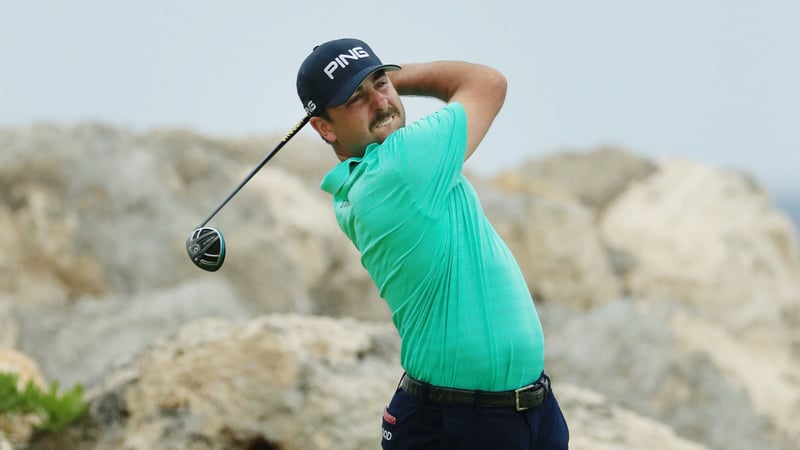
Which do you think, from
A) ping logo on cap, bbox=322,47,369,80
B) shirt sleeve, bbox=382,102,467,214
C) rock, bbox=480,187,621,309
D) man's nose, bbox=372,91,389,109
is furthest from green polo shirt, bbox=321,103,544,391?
rock, bbox=480,187,621,309

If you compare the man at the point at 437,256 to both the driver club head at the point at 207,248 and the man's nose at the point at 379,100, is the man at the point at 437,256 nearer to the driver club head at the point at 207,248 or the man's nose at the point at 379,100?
the man's nose at the point at 379,100

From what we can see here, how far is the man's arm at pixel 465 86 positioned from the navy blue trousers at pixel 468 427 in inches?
29.4

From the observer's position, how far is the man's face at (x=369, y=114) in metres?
3.30

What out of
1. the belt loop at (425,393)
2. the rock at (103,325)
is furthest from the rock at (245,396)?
the rock at (103,325)

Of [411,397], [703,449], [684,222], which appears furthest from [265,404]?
[684,222]

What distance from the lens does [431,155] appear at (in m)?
3.16

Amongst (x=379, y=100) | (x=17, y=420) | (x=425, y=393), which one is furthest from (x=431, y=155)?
(x=17, y=420)

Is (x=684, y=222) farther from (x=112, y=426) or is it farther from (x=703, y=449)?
(x=112, y=426)

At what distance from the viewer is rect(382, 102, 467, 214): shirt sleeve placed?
315 centimetres

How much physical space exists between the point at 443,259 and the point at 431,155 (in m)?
0.30

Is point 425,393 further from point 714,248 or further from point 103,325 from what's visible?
point 714,248

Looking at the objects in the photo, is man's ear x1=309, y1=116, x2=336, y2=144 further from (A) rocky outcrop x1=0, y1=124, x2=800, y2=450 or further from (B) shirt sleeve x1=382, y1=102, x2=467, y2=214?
(A) rocky outcrop x1=0, y1=124, x2=800, y2=450

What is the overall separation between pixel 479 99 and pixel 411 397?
36.0 inches

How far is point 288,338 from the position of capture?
206 inches
